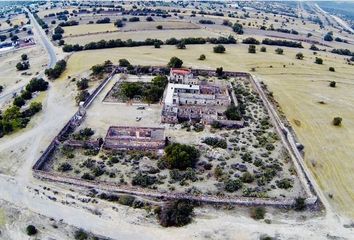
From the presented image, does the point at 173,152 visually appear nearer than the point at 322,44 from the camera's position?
Yes

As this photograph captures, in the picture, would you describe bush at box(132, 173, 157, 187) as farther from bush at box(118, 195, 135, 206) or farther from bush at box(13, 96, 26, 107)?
bush at box(13, 96, 26, 107)

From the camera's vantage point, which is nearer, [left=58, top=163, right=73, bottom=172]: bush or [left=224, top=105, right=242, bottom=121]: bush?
[left=58, top=163, right=73, bottom=172]: bush

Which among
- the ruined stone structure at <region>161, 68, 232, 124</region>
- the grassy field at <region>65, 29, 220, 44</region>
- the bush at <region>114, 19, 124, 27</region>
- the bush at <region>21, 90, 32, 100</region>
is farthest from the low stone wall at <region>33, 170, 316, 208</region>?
the bush at <region>114, 19, 124, 27</region>

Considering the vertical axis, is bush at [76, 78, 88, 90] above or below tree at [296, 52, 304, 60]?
below

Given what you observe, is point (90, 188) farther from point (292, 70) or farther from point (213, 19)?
point (213, 19)

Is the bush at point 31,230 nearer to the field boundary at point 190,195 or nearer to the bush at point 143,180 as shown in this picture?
the field boundary at point 190,195

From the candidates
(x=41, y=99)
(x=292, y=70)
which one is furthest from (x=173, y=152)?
(x=292, y=70)

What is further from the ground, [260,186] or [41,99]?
[260,186]
